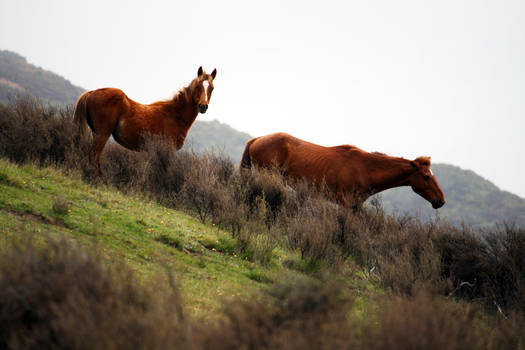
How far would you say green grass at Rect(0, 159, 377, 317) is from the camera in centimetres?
425

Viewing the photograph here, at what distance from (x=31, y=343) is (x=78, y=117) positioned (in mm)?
7383

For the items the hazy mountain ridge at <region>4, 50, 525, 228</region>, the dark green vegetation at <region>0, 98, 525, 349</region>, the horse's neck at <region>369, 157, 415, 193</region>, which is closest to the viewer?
the dark green vegetation at <region>0, 98, 525, 349</region>

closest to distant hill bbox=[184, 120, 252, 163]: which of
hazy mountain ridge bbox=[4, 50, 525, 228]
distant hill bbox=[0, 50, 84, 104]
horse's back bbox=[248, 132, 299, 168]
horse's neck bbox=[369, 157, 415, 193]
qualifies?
hazy mountain ridge bbox=[4, 50, 525, 228]

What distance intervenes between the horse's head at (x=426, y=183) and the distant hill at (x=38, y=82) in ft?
166

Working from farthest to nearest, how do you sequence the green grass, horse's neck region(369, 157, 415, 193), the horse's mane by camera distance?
the horse's mane → horse's neck region(369, 157, 415, 193) → the green grass

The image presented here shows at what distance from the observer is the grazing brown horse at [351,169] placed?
8344mm

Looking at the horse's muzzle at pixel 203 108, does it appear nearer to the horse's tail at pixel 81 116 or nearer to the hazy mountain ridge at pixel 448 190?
the horse's tail at pixel 81 116

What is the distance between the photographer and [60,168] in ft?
25.8

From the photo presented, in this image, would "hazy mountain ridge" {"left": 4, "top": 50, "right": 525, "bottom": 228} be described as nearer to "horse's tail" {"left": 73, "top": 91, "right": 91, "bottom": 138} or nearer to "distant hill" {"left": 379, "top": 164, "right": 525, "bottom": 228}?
"distant hill" {"left": 379, "top": 164, "right": 525, "bottom": 228}

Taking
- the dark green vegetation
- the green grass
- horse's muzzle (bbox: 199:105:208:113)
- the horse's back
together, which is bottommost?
the green grass

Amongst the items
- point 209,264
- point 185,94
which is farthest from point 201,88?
point 209,264

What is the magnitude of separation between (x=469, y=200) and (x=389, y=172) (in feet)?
173

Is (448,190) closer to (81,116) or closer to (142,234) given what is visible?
(81,116)

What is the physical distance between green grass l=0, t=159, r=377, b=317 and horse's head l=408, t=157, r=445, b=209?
294 cm
